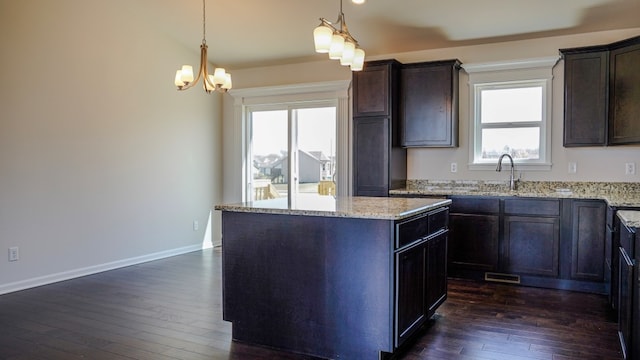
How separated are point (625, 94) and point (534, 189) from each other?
124 centimetres

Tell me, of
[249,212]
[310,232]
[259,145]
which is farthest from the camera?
[259,145]

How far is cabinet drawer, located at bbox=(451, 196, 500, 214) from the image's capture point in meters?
4.71

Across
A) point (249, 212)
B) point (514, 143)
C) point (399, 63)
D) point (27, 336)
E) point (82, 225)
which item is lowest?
point (27, 336)

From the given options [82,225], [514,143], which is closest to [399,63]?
[514,143]

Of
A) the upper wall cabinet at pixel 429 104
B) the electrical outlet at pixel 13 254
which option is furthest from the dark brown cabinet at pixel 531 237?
the electrical outlet at pixel 13 254

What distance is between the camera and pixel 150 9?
5355 millimetres

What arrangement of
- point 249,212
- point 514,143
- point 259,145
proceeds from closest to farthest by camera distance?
point 249,212
point 514,143
point 259,145

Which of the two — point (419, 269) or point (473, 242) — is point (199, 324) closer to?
point (419, 269)

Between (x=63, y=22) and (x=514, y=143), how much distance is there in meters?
4.84

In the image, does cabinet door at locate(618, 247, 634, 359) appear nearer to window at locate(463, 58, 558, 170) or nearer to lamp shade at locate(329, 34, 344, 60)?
lamp shade at locate(329, 34, 344, 60)

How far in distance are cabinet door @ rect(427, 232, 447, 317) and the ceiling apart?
92.2 inches

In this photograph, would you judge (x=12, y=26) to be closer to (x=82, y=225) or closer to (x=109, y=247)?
(x=82, y=225)

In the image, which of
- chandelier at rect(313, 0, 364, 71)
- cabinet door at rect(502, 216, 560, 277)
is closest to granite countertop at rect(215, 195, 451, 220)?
chandelier at rect(313, 0, 364, 71)

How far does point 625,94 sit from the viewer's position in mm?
4336
